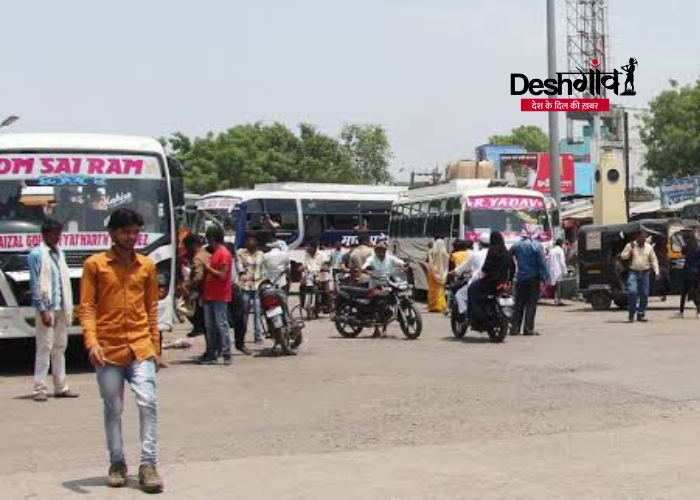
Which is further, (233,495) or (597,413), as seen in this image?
(597,413)

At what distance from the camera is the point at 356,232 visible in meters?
34.8

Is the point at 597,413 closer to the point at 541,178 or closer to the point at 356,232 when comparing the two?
the point at 356,232

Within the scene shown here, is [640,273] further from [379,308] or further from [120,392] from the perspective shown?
[120,392]

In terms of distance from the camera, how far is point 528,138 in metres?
97.3

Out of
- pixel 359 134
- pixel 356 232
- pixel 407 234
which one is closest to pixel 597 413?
pixel 407 234

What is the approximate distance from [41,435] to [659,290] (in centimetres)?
1570

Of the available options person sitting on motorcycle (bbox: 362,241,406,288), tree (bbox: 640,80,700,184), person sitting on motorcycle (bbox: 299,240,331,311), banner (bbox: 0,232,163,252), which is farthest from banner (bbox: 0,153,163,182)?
tree (bbox: 640,80,700,184)

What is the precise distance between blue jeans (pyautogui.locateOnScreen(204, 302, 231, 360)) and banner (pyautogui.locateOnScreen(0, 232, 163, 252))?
1.16 m

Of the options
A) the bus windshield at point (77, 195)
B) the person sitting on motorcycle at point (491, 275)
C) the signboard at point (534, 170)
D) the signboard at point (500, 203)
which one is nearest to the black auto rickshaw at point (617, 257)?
the signboard at point (500, 203)

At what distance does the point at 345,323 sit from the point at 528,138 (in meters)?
84.0

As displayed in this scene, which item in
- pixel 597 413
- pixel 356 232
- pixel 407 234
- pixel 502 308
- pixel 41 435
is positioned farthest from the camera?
pixel 356 232

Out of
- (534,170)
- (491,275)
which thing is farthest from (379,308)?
(534,170)

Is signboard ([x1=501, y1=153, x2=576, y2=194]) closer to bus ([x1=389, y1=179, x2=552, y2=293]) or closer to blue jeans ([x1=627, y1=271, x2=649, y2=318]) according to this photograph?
bus ([x1=389, y1=179, x2=552, y2=293])

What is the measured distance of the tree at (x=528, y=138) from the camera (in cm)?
9656
